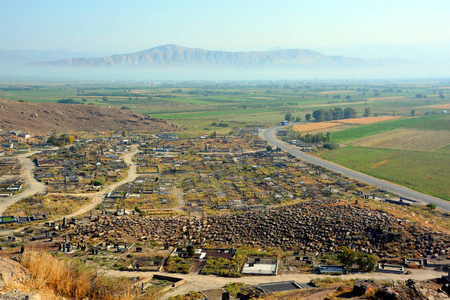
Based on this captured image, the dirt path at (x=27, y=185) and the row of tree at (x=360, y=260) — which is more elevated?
the row of tree at (x=360, y=260)

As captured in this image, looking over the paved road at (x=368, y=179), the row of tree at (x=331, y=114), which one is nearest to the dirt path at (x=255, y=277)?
the paved road at (x=368, y=179)

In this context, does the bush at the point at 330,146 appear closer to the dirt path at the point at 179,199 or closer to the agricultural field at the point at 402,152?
the agricultural field at the point at 402,152

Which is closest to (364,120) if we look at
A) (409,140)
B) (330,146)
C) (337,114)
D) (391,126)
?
(337,114)

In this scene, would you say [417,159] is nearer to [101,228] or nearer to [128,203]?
[128,203]

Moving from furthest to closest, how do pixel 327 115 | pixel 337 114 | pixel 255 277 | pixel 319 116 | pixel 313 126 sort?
pixel 337 114, pixel 327 115, pixel 319 116, pixel 313 126, pixel 255 277

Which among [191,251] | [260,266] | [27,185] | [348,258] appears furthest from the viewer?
[27,185]

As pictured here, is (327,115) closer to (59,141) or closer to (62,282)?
(59,141)

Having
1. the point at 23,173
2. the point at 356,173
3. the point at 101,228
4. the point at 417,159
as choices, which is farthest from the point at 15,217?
the point at 417,159
